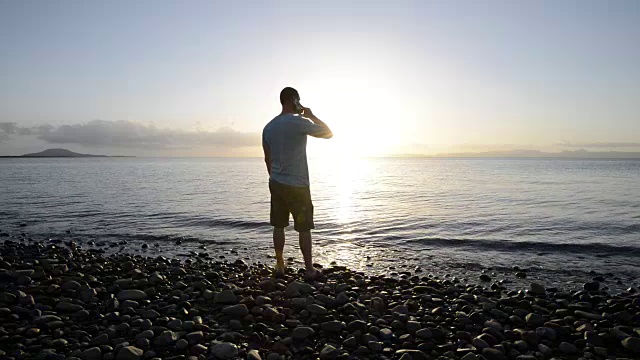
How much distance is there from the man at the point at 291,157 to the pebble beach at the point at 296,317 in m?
1.24

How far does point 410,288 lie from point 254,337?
3.41 meters

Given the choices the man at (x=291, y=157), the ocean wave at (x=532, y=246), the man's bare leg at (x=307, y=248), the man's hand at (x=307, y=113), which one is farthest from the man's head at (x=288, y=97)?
the ocean wave at (x=532, y=246)

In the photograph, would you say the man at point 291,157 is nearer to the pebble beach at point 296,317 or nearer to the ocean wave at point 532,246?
the pebble beach at point 296,317

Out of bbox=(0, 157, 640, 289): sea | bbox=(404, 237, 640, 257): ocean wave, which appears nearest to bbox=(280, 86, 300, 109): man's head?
bbox=(0, 157, 640, 289): sea

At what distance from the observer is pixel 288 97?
7301 mm

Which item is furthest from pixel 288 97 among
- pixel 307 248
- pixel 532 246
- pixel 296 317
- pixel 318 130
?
pixel 532 246

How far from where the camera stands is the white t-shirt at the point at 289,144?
23.6 ft

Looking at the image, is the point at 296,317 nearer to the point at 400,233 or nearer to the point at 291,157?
the point at 291,157

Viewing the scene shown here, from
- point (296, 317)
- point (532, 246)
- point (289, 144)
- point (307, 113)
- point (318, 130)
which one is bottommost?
point (532, 246)

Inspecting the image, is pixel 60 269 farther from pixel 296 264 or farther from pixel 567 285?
pixel 567 285

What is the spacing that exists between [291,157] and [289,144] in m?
0.25

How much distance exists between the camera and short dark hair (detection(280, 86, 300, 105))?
7277 mm

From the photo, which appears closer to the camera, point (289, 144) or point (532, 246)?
point (289, 144)

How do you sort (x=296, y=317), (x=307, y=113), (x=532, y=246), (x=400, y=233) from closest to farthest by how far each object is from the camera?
(x=296, y=317) < (x=307, y=113) < (x=532, y=246) < (x=400, y=233)
